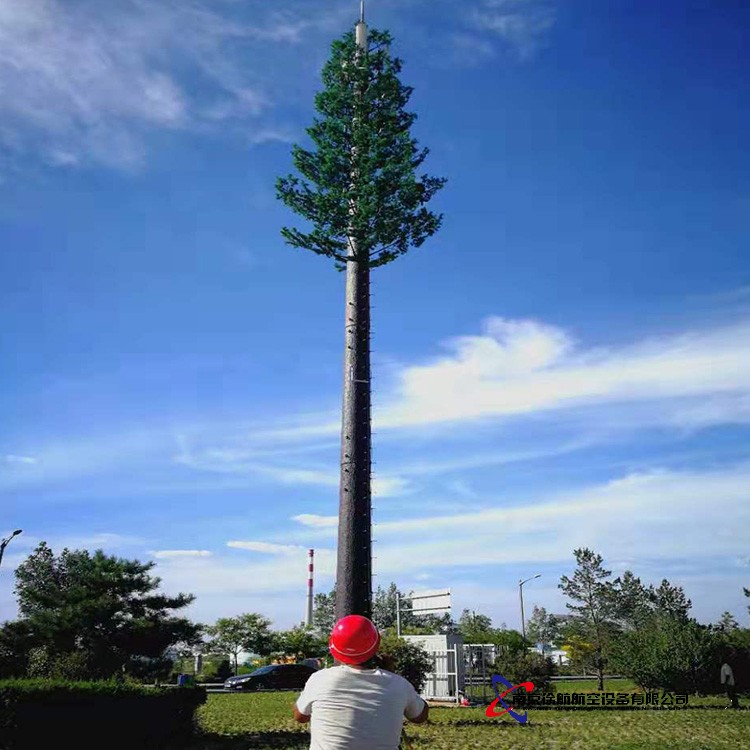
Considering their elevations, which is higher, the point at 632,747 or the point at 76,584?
the point at 76,584

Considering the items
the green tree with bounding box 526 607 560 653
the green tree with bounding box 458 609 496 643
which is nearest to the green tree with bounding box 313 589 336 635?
the green tree with bounding box 458 609 496 643

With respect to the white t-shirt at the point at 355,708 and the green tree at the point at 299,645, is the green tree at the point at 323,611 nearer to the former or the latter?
the green tree at the point at 299,645

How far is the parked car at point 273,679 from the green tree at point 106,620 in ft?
51.1

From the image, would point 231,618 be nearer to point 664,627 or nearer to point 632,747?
point 664,627

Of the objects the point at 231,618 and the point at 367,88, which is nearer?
the point at 367,88

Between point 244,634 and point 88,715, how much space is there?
50.5m

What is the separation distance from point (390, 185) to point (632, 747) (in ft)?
40.3

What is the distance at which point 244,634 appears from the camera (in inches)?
2366

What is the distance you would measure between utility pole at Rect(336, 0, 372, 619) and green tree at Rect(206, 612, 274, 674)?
4985 cm

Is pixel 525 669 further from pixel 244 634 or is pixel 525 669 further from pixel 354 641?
pixel 244 634

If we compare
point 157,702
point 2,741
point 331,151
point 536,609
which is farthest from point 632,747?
point 536,609

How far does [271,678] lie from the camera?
120 feet

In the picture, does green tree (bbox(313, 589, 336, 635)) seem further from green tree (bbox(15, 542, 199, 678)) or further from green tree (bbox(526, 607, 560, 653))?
green tree (bbox(15, 542, 199, 678))

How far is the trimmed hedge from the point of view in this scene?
11141 millimetres
